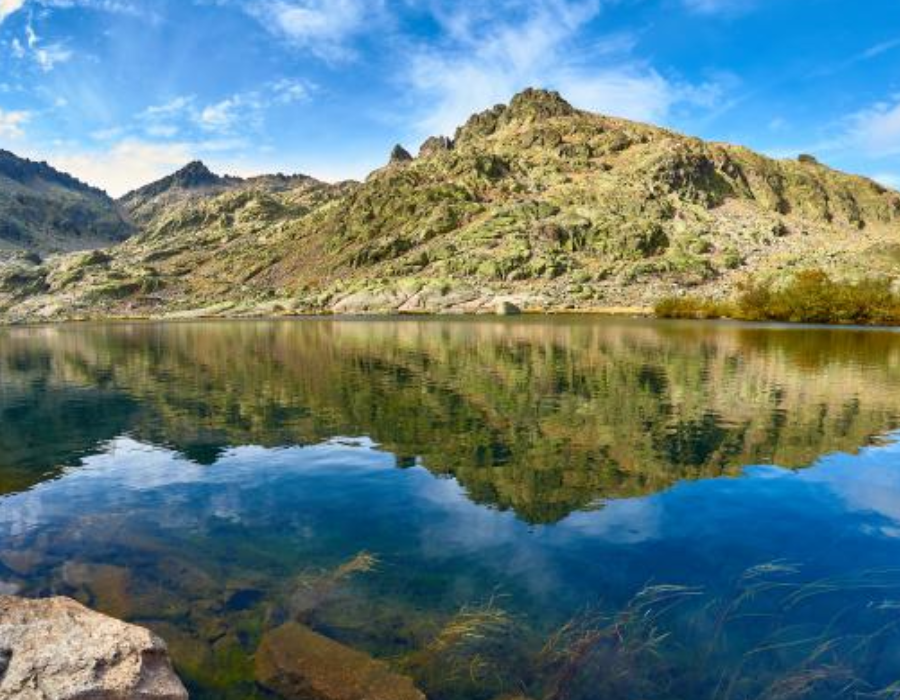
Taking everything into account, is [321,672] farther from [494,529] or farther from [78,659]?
[494,529]

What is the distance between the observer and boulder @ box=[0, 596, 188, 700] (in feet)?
30.5

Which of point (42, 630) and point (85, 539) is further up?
point (42, 630)

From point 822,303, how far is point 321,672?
486 feet

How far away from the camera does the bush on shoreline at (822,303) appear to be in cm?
12989

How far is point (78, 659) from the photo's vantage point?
9.73 metres

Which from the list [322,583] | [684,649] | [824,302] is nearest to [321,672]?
[322,583]

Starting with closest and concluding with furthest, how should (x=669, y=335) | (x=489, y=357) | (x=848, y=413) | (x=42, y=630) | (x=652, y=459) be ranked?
1. (x=42, y=630)
2. (x=652, y=459)
3. (x=848, y=413)
4. (x=489, y=357)
5. (x=669, y=335)

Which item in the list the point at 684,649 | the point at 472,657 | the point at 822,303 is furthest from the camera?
the point at 822,303

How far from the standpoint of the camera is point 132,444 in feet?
107

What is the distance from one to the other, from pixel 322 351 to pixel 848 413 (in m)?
57.4

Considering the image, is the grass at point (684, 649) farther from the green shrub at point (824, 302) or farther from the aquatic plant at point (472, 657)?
Result: the green shrub at point (824, 302)

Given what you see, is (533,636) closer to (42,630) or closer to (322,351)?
(42,630)

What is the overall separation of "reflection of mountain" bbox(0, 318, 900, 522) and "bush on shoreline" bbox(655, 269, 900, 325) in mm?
60221

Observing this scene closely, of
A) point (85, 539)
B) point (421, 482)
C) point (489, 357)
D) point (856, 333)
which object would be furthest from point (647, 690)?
point (856, 333)
